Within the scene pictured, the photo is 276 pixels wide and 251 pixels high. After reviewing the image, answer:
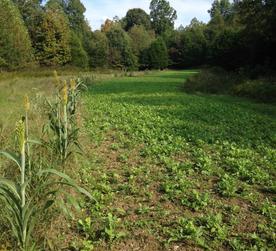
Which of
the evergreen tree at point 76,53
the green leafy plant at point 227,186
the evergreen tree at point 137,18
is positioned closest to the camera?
the green leafy plant at point 227,186

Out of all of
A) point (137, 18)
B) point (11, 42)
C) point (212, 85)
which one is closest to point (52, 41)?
point (11, 42)

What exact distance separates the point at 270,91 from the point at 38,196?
1497cm

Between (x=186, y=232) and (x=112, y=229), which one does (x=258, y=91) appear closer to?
(x=186, y=232)

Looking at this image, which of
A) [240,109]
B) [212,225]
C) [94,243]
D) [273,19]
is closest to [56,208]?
[94,243]

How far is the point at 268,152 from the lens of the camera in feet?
24.5

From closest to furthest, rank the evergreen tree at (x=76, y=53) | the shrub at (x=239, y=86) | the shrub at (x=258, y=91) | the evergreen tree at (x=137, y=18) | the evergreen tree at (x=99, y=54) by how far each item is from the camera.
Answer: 1. the shrub at (x=258, y=91)
2. the shrub at (x=239, y=86)
3. the evergreen tree at (x=76, y=53)
4. the evergreen tree at (x=99, y=54)
5. the evergreen tree at (x=137, y=18)

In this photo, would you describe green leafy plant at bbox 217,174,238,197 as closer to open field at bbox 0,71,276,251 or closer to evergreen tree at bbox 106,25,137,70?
open field at bbox 0,71,276,251

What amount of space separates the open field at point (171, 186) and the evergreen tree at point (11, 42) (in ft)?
77.9

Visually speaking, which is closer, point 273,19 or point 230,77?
point 273,19

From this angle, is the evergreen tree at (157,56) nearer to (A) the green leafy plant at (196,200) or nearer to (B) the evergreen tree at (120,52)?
(B) the evergreen tree at (120,52)

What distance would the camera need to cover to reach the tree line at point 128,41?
25.2m

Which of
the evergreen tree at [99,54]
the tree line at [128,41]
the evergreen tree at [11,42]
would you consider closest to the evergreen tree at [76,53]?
the tree line at [128,41]

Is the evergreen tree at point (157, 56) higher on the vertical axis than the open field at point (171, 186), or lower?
higher

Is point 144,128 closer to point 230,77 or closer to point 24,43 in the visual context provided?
point 230,77
